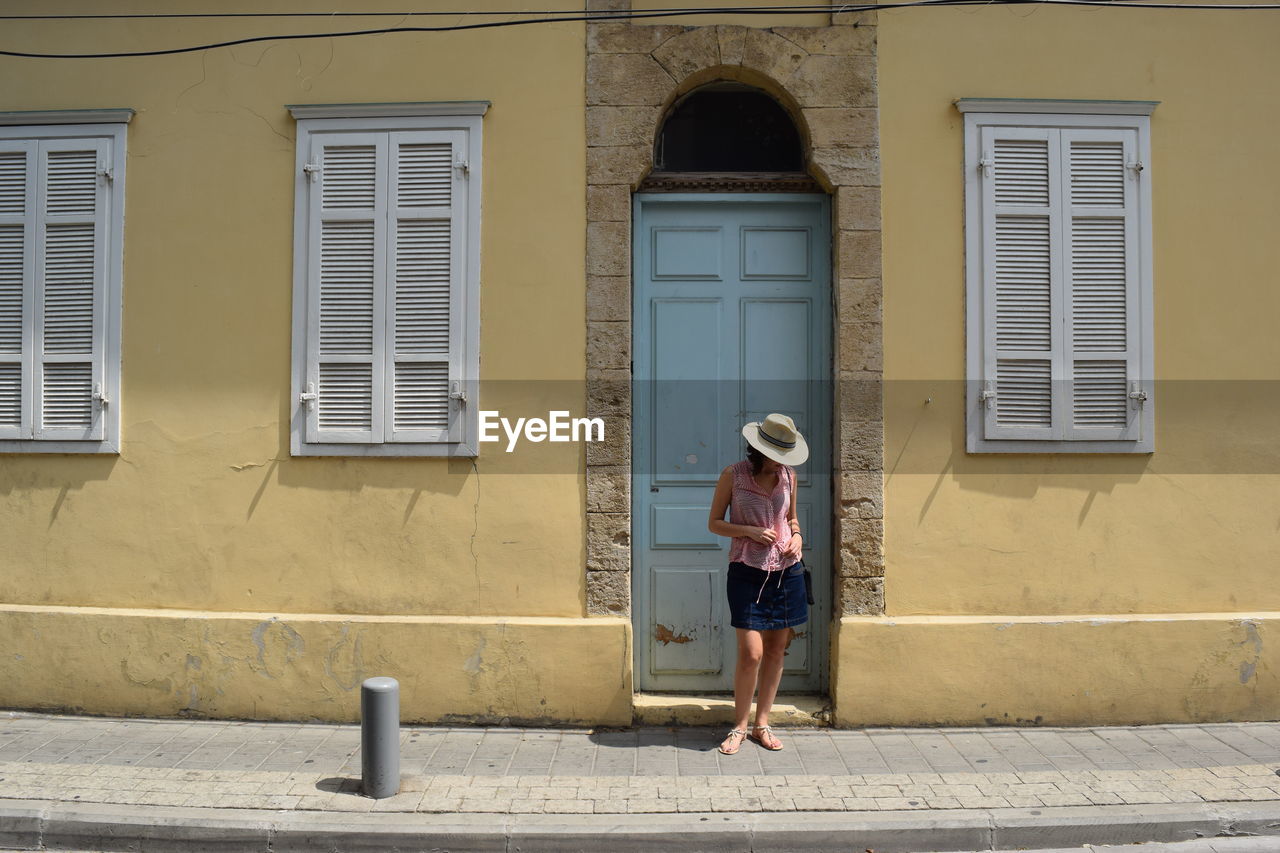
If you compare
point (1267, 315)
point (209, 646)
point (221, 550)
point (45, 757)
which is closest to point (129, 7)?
point (221, 550)

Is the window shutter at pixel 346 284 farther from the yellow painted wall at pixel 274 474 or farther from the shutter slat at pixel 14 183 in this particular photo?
the shutter slat at pixel 14 183

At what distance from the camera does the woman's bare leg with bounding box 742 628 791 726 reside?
5242 mm

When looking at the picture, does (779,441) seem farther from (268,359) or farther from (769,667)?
(268,359)

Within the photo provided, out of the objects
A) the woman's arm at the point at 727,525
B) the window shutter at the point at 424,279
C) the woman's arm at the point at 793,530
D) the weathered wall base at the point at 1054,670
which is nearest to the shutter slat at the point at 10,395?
the window shutter at the point at 424,279

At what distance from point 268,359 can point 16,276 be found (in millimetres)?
1685

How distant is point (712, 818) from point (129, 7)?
5732mm

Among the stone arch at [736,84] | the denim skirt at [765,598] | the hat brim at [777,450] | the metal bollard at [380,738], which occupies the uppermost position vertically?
the stone arch at [736,84]

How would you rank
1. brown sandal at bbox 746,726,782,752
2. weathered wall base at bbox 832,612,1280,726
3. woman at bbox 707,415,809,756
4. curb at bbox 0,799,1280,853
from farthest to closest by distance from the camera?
weathered wall base at bbox 832,612,1280,726
brown sandal at bbox 746,726,782,752
woman at bbox 707,415,809,756
curb at bbox 0,799,1280,853

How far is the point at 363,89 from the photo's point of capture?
5867mm

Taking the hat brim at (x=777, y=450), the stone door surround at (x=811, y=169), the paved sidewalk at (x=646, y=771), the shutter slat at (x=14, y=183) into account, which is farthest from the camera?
the shutter slat at (x=14, y=183)

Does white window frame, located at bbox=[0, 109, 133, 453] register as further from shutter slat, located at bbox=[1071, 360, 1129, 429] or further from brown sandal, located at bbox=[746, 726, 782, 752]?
shutter slat, located at bbox=[1071, 360, 1129, 429]

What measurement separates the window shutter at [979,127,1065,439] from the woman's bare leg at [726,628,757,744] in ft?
6.31

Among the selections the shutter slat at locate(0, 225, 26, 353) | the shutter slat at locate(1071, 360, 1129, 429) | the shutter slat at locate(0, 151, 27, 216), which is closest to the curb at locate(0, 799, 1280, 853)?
the shutter slat at locate(1071, 360, 1129, 429)

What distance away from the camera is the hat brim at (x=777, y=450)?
4996 mm
